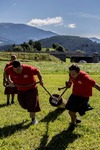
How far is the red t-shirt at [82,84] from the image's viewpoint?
998 centimetres

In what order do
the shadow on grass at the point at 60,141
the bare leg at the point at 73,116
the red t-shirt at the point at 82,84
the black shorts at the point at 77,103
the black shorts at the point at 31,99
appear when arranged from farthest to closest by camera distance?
the black shorts at the point at 31,99 < the bare leg at the point at 73,116 < the black shorts at the point at 77,103 < the red t-shirt at the point at 82,84 < the shadow on grass at the point at 60,141

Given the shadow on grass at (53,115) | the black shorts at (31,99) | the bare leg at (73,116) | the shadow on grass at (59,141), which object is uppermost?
the black shorts at (31,99)

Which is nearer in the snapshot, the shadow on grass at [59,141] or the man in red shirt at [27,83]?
the shadow on grass at [59,141]

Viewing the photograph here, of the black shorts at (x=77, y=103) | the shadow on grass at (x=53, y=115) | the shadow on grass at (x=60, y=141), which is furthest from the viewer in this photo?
the shadow on grass at (x=53, y=115)

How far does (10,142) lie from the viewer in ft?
31.7

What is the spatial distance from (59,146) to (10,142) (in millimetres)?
1452

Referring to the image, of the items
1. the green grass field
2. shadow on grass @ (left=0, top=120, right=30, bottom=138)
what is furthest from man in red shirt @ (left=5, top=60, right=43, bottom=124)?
the green grass field

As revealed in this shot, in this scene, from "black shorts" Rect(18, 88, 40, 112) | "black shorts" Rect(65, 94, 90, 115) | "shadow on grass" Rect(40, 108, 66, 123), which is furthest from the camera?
"shadow on grass" Rect(40, 108, 66, 123)

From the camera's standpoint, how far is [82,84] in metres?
10.2

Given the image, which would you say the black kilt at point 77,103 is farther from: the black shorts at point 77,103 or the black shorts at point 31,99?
the black shorts at point 31,99

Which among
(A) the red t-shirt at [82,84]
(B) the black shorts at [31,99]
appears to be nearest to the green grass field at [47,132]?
(B) the black shorts at [31,99]

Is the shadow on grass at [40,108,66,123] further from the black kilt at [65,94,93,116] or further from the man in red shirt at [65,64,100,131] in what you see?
the black kilt at [65,94,93,116]

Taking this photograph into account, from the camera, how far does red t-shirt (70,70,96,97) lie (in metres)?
9.98

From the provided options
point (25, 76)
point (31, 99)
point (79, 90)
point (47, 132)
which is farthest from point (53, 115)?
point (79, 90)
